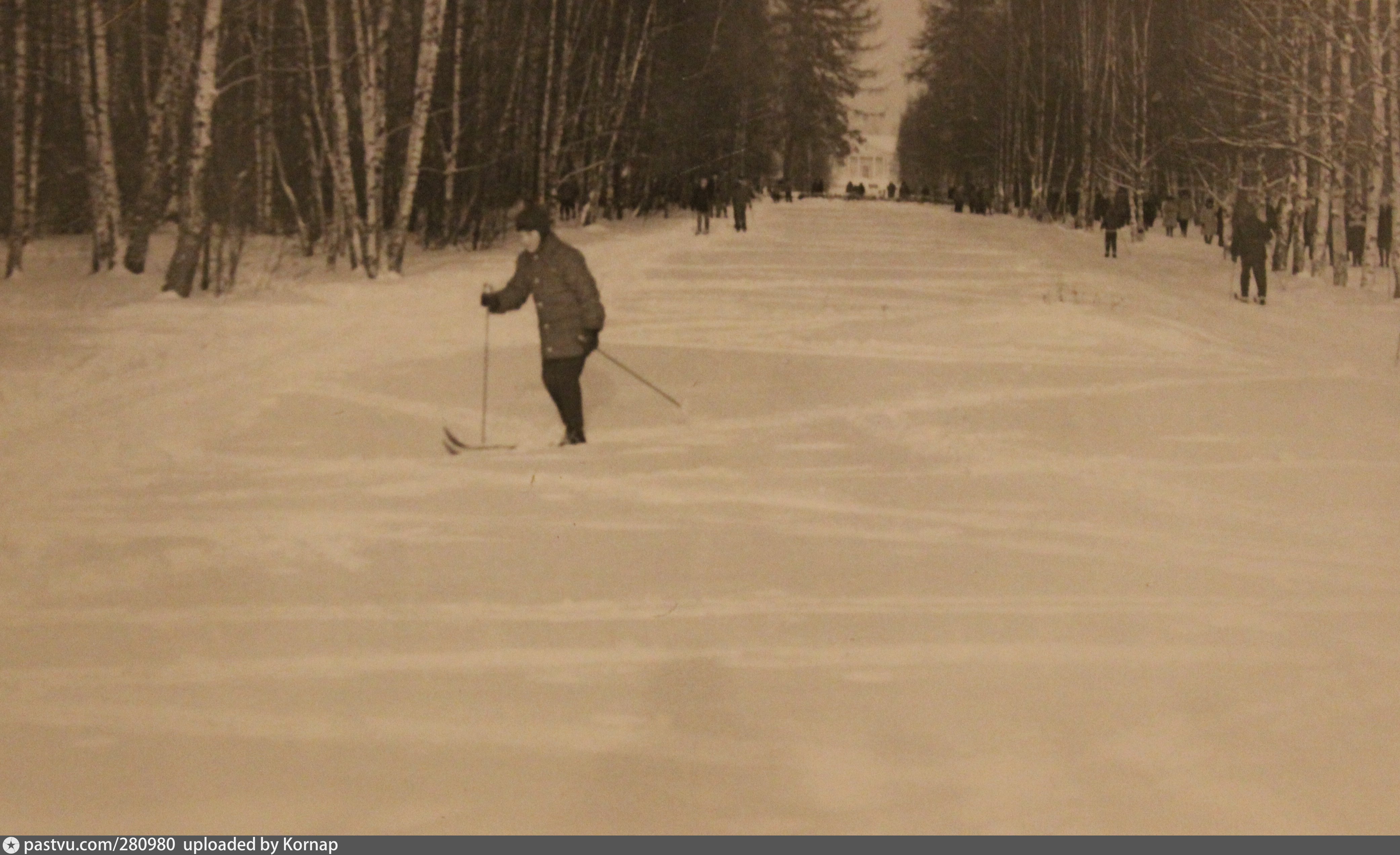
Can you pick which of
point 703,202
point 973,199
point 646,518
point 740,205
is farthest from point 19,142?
point 973,199

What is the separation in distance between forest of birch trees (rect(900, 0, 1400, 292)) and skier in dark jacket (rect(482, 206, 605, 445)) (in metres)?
15.2

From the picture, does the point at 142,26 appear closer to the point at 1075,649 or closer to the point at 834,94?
the point at 1075,649

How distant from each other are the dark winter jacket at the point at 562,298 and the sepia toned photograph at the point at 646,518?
0.04 m

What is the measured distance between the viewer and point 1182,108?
4022cm

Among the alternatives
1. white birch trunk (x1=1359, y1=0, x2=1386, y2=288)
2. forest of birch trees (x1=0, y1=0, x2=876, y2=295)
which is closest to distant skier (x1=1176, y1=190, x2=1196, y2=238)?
forest of birch trees (x1=0, y1=0, x2=876, y2=295)

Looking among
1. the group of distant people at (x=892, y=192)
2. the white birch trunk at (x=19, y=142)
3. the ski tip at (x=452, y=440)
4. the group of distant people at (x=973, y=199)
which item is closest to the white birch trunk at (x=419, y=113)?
the white birch trunk at (x=19, y=142)

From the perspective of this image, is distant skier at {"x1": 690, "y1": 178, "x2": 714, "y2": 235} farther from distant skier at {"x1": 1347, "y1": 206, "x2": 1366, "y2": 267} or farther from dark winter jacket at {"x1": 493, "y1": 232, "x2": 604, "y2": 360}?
dark winter jacket at {"x1": 493, "y1": 232, "x2": 604, "y2": 360}

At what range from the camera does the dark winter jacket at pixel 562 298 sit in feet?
34.8

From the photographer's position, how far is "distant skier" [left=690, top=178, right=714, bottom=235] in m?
41.8

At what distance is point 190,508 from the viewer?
8.52 meters

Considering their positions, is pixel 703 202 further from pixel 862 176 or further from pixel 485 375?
pixel 862 176

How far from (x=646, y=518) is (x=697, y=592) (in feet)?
5.11
